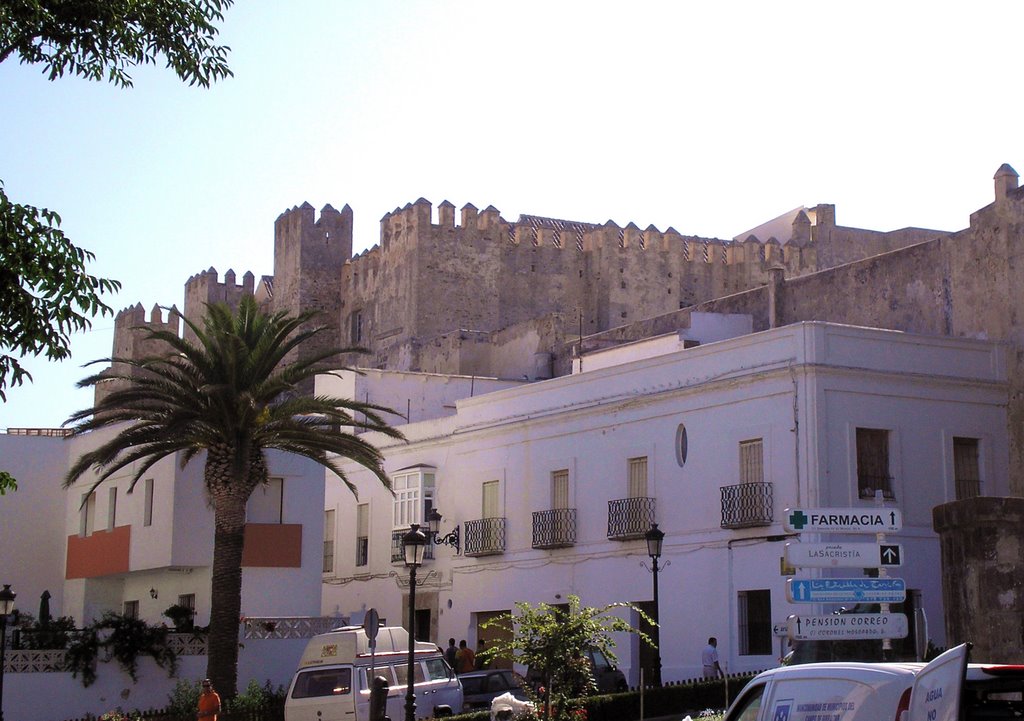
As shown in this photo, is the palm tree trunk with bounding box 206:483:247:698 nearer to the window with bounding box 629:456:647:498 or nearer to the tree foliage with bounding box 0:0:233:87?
the window with bounding box 629:456:647:498

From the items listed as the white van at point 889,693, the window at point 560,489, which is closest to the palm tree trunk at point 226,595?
the window at point 560,489

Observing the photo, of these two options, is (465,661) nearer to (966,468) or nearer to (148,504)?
(148,504)

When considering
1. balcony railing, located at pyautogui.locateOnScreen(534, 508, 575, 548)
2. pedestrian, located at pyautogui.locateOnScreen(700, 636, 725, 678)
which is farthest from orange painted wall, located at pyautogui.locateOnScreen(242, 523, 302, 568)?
pedestrian, located at pyautogui.locateOnScreen(700, 636, 725, 678)

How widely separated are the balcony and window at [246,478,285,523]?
30.5ft

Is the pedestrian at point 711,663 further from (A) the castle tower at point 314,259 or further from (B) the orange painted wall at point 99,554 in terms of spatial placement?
(A) the castle tower at point 314,259

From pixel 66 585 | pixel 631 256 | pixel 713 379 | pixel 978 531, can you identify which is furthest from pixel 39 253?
pixel 631 256

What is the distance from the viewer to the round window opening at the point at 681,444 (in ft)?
94.1

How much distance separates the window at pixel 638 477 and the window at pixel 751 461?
8.79 ft

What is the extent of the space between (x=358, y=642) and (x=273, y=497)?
30.4 ft

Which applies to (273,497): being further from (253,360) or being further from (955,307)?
(955,307)

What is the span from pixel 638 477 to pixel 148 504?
9.85 m

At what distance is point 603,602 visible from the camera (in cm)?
2994

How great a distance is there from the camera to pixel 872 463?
26.8 metres

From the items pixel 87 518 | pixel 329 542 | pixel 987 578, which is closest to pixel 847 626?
pixel 987 578
